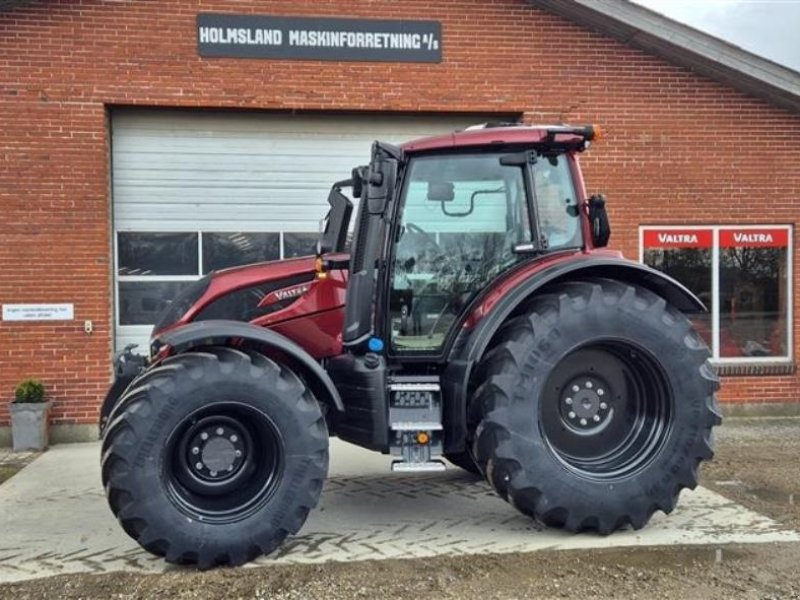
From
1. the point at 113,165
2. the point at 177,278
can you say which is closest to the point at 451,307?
the point at 177,278

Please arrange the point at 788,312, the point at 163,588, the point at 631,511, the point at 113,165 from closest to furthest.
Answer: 1. the point at 163,588
2. the point at 631,511
3. the point at 113,165
4. the point at 788,312

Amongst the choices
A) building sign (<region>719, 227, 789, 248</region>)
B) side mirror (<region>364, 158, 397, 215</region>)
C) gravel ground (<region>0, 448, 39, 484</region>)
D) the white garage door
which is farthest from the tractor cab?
building sign (<region>719, 227, 789, 248</region>)

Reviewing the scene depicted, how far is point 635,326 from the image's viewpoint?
4930 millimetres

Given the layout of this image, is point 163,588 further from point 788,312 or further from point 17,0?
point 788,312

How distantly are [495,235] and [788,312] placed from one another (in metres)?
6.48

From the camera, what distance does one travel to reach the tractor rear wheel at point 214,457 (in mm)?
4277

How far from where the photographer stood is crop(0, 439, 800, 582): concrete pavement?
15.4ft

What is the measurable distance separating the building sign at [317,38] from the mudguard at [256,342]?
17.0 ft

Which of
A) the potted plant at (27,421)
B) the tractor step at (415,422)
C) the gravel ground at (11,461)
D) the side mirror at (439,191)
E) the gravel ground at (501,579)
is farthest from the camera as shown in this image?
the potted plant at (27,421)

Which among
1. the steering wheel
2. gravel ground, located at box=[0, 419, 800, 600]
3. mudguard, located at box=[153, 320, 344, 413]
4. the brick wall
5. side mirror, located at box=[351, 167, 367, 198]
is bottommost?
gravel ground, located at box=[0, 419, 800, 600]

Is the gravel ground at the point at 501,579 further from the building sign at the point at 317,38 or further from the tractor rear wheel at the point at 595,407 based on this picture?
the building sign at the point at 317,38

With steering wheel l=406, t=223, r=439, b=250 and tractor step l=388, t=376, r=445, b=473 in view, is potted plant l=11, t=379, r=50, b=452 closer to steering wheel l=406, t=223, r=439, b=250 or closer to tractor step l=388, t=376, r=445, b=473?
tractor step l=388, t=376, r=445, b=473

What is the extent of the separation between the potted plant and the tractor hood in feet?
13.1

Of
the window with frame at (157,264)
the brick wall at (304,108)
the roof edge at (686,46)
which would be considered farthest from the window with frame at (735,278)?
the window with frame at (157,264)
